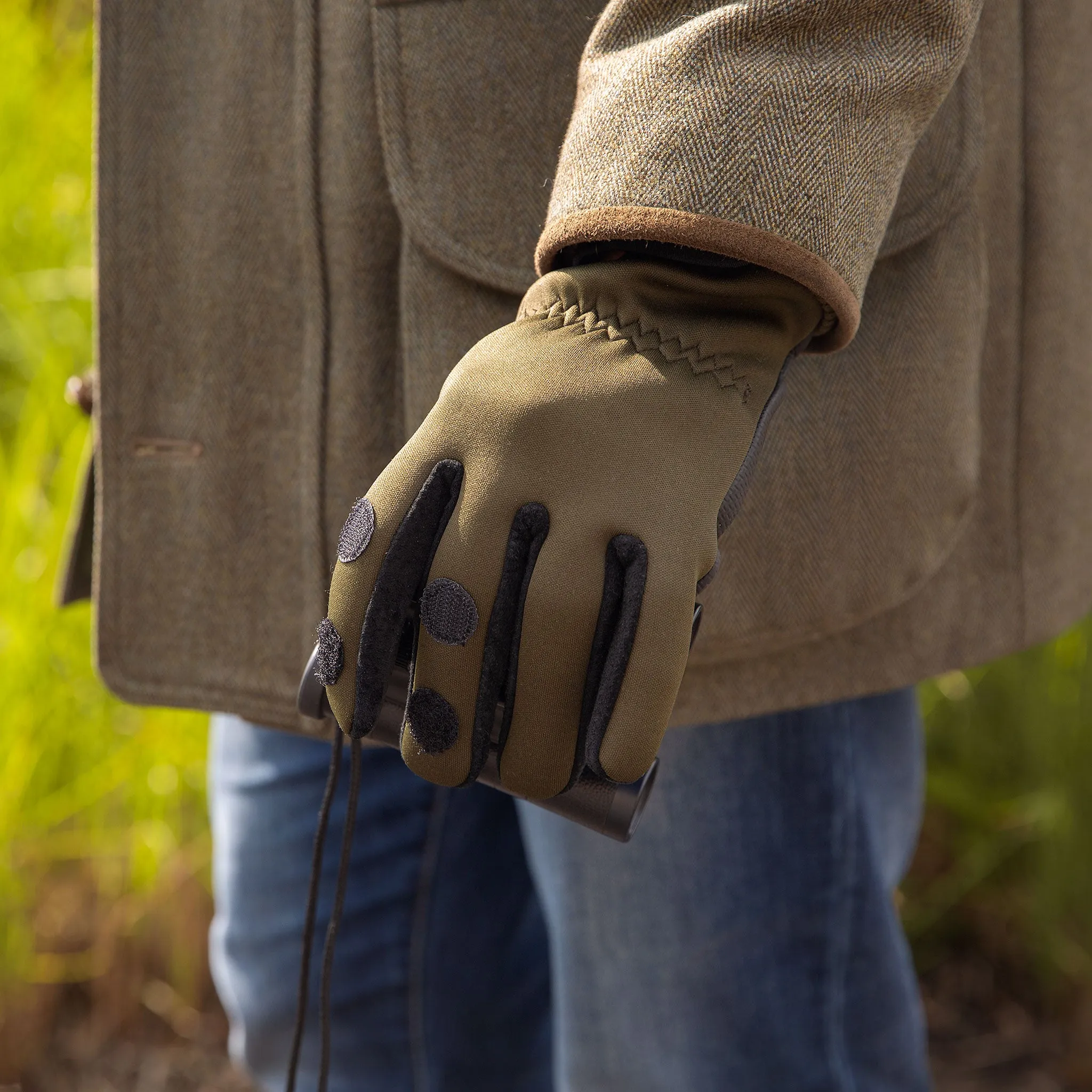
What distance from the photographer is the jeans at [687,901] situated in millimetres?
776

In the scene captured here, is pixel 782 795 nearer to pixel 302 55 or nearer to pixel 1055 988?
pixel 302 55

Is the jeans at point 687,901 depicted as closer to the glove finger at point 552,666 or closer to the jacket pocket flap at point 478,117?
the glove finger at point 552,666

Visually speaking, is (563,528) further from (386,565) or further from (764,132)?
(764,132)

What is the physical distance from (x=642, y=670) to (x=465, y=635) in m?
0.08

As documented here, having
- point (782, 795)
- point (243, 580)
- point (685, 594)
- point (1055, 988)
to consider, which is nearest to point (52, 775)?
point (243, 580)

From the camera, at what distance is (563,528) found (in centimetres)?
52

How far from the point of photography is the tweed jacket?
679 millimetres

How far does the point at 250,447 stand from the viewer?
78cm

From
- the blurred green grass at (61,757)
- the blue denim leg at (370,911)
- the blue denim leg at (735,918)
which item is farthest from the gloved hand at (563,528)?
the blurred green grass at (61,757)

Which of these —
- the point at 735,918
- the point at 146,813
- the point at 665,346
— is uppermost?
the point at 665,346

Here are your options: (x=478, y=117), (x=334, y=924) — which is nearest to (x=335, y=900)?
(x=334, y=924)

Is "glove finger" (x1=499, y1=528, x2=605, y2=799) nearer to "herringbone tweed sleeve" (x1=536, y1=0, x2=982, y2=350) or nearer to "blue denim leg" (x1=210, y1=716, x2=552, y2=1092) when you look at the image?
"herringbone tweed sleeve" (x1=536, y1=0, x2=982, y2=350)

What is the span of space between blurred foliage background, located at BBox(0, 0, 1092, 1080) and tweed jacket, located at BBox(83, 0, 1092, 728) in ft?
2.48

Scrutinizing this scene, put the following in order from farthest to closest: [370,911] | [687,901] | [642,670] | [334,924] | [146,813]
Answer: [146,813], [370,911], [687,901], [334,924], [642,670]
